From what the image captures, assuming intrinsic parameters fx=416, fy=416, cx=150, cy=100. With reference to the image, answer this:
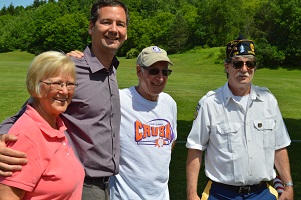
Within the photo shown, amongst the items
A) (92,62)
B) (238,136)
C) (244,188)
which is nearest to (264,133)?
(238,136)

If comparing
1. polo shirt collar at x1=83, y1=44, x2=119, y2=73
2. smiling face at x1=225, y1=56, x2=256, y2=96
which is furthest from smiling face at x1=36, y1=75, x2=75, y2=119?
smiling face at x1=225, y1=56, x2=256, y2=96

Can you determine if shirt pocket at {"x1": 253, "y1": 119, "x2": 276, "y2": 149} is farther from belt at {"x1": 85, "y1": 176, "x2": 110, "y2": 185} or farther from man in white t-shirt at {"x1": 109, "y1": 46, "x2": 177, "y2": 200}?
belt at {"x1": 85, "y1": 176, "x2": 110, "y2": 185}

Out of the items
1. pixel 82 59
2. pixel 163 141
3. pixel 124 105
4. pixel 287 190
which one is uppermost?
pixel 82 59

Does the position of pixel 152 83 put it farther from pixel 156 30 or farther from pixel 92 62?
pixel 156 30

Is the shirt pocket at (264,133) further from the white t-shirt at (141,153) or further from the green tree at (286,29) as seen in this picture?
the green tree at (286,29)

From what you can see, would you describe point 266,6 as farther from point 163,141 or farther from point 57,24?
point 163,141

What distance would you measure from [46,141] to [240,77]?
1790mm

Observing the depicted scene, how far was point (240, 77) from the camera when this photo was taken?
3500 mm

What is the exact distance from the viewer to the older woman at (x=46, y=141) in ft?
7.48

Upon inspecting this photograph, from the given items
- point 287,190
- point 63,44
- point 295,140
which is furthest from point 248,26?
point 287,190

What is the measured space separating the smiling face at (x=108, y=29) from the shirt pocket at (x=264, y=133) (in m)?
1.35

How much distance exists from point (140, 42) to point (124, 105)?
7768 centimetres

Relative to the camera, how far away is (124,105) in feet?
11.8

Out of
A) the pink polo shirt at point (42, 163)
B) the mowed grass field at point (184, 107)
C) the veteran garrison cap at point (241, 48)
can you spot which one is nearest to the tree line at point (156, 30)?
the mowed grass field at point (184, 107)
